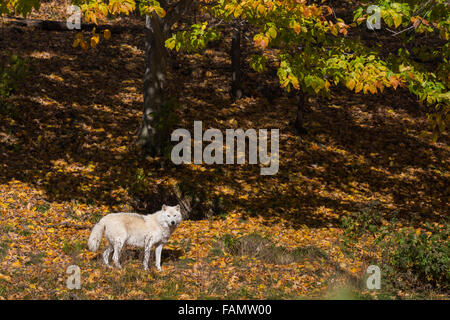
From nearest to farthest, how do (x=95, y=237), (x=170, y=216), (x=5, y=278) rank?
1. (x=5, y=278)
2. (x=95, y=237)
3. (x=170, y=216)

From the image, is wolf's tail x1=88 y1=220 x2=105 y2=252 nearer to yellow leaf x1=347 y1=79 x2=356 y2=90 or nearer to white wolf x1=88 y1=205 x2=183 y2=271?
white wolf x1=88 y1=205 x2=183 y2=271

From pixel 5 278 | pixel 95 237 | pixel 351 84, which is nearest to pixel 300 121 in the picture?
pixel 351 84

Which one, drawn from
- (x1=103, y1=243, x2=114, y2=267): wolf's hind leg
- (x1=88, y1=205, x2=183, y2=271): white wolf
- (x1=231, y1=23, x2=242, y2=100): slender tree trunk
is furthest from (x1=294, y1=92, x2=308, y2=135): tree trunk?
(x1=103, y1=243, x2=114, y2=267): wolf's hind leg

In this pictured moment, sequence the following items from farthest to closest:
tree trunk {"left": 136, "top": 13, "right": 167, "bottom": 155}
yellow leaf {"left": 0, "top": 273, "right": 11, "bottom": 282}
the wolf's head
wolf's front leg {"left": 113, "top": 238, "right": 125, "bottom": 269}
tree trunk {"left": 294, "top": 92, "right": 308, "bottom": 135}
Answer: tree trunk {"left": 294, "top": 92, "right": 308, "bottom": 135}
tree trunk {"left": 136, "top": 13, "right": 167, "bottom": 155}
the wolf's head
wolf's front leg {"left": 113, "top": 238, "right": 125, "bottom": 269}
yellow leaf {"left": 0, "top": 273, "right": 11, "bottom": 282}

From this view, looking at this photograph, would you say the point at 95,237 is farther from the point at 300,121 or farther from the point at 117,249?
the point at 300,121

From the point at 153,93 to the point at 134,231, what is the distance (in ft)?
18.5

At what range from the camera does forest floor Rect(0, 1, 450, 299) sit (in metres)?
7.04

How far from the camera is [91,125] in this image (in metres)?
13.0

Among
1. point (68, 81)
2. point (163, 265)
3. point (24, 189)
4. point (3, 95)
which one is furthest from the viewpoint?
point (68, 81)

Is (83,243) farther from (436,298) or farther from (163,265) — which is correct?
(436,298)

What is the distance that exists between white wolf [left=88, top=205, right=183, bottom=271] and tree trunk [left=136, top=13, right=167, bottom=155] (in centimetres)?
494

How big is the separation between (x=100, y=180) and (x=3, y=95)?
4.51m

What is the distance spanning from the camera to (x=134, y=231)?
694 cm

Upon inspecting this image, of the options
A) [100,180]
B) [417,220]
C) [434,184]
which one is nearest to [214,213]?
[100,180]
